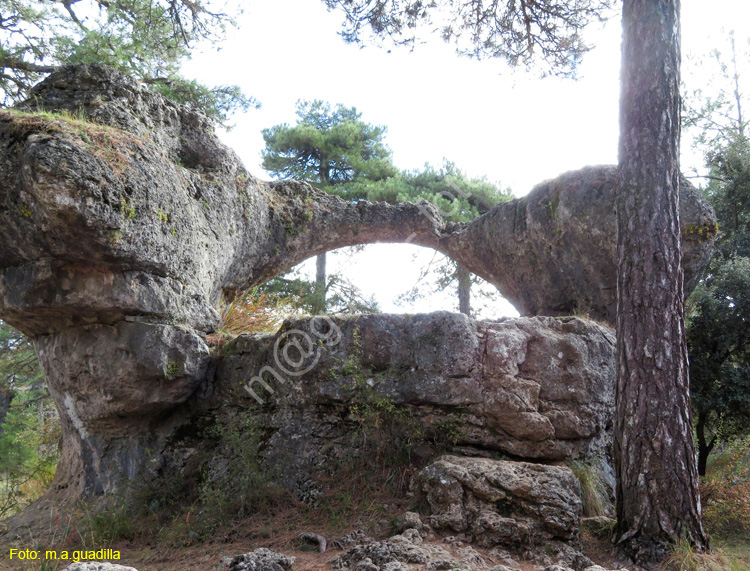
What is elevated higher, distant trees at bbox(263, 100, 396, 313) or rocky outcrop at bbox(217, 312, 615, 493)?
distant trees at bbox(263, 100, 396, 313)

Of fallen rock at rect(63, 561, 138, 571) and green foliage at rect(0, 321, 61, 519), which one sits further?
green foliage at rect(0, 321, 61, 519)

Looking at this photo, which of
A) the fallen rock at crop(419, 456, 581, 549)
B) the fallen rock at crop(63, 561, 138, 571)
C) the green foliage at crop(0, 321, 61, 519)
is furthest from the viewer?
the green foliage at crop(0, 321, 61, 519)

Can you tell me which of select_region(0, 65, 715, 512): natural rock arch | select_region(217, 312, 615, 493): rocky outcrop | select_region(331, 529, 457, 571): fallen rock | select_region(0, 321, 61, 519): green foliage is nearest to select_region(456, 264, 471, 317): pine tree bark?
select_region(0, 65, 715, 512): natural rock arch

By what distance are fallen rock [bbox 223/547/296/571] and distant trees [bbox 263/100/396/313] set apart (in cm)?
1271

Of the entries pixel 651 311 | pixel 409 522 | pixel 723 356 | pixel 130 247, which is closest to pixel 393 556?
pixel 409 522

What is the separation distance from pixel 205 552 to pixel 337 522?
50.1 inches

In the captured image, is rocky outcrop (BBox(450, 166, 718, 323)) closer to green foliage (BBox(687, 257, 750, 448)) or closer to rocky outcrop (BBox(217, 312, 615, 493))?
green foliage (BBox(687, 257, 750, 448))

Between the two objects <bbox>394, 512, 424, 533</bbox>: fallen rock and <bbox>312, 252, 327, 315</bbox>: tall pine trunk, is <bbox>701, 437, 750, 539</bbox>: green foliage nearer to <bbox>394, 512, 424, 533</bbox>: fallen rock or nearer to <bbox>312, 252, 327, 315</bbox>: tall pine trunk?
<bbox>394, 512, 424, 533</bbox>: fallen rock

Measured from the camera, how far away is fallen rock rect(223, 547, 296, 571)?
3879 mm

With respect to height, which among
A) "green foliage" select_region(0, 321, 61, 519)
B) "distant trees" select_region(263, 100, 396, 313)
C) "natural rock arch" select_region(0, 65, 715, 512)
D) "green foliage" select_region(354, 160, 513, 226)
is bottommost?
"green foliage" select_region(0, 321, 61, 519)

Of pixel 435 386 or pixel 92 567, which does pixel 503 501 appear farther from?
pixel 92 567

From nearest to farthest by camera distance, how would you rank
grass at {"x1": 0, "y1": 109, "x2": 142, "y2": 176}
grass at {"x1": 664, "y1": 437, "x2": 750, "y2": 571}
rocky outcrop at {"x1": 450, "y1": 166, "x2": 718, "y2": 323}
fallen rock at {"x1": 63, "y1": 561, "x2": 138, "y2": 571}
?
fallen rock at {"x1": 63, "y1": 561, "x2": 138, "y2": 571} < grass at {"x1": 664, "y1": 437, "x2": 750, "y2": 571} < grass at {"x1": 0, "y1": 109, "x2": 142, "y2": 176} < rocky outcrop at {"x1": 450, "y1": 166, "x2": 718, "y2": 323}

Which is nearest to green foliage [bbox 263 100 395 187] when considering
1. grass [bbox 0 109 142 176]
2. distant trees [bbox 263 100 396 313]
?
distant trees [bbox 263 100 396 313]

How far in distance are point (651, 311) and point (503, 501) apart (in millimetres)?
2280
